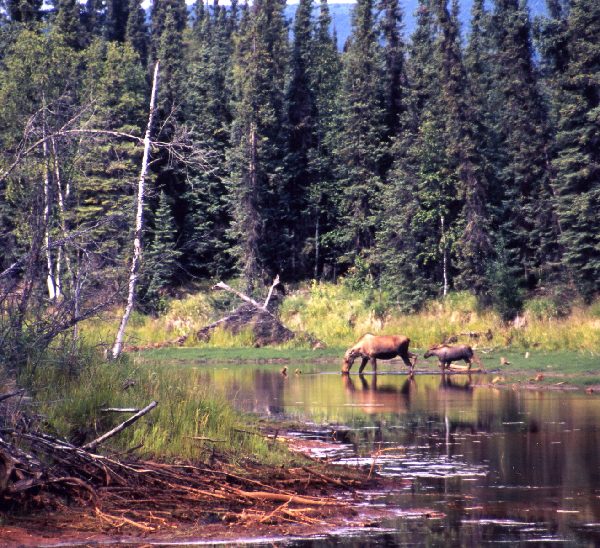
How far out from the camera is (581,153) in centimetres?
4119

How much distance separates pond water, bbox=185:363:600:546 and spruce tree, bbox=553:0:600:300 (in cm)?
1377

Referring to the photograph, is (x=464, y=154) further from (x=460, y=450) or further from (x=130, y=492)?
(x=130, y=492)

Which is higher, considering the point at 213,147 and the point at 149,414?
the point at 213,147

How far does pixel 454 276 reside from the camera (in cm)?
4812

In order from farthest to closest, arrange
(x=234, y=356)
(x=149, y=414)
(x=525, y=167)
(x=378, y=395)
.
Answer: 1. (x=525, y=167)
2. (x=234, y=356)
3. (x=378, y=395)
4. (x=149, y=414)

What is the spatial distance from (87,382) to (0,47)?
165ft

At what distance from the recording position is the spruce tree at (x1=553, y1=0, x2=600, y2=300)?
40.1m

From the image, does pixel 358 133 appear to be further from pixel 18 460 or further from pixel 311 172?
pixel 18 460

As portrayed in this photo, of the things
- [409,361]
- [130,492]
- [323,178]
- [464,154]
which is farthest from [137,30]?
[130,492]

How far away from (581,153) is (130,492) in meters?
34.0

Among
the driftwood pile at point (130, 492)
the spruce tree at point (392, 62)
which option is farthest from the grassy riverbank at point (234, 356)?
the spruce tree at point (392, 62)

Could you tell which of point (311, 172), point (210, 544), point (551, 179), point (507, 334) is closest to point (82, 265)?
point (210, 544)

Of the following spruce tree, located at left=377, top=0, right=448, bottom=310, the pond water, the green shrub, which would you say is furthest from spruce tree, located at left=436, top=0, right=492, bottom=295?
the pond water

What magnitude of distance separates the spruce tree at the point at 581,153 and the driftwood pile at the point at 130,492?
101ft
